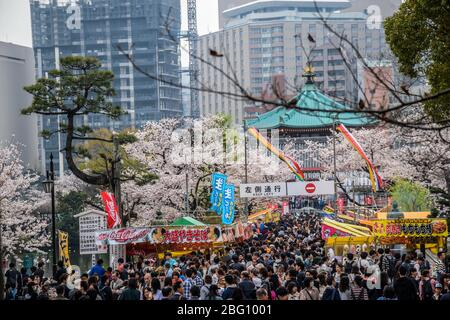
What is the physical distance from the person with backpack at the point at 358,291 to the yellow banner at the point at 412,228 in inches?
459

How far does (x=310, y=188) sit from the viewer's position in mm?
38125

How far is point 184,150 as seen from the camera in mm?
48000

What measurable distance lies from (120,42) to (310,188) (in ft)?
371

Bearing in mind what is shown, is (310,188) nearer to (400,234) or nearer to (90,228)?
(400,234)

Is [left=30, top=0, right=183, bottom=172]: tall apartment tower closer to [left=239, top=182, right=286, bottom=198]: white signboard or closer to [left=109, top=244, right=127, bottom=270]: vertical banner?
[left=239, top=182, right=286, bottom=198]: white signboard

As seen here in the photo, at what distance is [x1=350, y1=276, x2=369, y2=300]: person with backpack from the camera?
1465cm

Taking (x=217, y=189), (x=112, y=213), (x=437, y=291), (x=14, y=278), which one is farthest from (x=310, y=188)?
(x=437, y=291)

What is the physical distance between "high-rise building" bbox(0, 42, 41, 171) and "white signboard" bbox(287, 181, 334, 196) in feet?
227

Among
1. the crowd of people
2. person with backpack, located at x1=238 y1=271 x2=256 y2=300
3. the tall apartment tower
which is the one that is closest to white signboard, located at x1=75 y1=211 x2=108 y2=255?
the crowd of people

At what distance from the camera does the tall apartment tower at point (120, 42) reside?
486 ft

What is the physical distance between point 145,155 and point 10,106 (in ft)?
207

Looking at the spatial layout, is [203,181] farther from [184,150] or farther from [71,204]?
[71,204]
